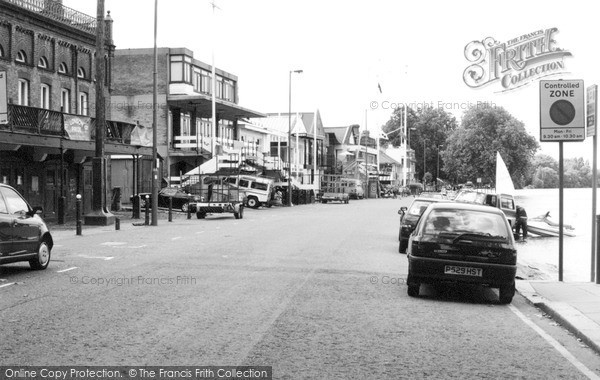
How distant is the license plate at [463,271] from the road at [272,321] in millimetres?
464

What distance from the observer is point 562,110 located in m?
13.0

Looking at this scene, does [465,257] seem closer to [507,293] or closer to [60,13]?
[507,293]

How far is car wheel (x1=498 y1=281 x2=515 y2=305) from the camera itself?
10.8 metres

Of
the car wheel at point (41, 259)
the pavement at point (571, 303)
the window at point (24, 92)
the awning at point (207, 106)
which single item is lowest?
the pavement at point (571, 303)

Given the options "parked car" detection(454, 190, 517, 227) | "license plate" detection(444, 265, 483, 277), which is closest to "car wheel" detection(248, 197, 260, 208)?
"parked car" detection(454, 190, 517, 227)

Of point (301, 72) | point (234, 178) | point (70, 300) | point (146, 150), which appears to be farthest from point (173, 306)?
point (301, 72)

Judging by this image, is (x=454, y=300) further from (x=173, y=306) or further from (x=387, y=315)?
(x=173, y=306)

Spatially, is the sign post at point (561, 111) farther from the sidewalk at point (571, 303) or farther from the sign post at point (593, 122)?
the sidewalk at point (571, 303)

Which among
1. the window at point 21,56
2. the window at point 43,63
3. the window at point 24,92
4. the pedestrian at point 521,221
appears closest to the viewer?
the window at point 21,56

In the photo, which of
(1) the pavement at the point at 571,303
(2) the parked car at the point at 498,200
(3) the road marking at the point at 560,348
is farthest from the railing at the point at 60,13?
(3) the road marking at the point at 560,348

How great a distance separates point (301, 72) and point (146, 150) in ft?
99.3

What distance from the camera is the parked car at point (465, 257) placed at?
35.4 ft

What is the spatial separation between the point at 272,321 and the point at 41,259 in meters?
6.64

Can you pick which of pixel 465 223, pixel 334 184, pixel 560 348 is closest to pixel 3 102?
pixel 465 223
